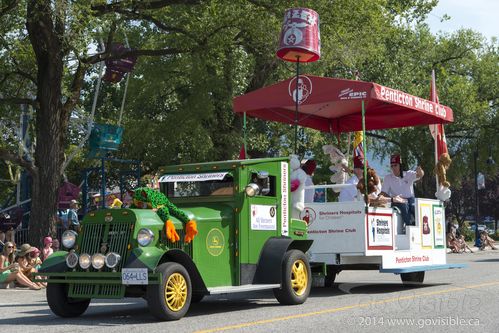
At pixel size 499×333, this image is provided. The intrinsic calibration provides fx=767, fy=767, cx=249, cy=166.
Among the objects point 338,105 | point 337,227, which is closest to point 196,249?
point 337,227

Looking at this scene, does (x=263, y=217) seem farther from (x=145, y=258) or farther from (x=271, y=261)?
(x=145, y=258)

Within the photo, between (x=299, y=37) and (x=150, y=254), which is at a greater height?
(x=299, y=37)

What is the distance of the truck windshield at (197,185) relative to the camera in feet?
37.0

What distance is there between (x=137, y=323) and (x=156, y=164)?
21.8 m

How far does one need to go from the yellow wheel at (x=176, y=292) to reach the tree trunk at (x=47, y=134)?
10472 millimetres

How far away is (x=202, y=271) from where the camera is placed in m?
10.4

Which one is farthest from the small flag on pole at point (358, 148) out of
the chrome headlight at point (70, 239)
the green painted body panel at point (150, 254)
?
the chrome headlight at point (70, 239)

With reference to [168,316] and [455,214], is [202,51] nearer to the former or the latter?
[168,316]

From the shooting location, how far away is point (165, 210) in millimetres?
10062

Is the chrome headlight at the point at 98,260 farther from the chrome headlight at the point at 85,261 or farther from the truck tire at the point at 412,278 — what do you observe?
the truck tire at the point at 412,278

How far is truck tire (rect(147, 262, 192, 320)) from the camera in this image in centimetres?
941

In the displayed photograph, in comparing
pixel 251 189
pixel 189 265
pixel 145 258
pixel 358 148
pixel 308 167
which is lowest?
pixel 189 265

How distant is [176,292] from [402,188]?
Answer: 698 cm

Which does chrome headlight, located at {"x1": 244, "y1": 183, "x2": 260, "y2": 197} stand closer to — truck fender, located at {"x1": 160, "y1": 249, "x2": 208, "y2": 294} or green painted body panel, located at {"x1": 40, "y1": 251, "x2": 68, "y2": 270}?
truck fender, located at {"x1": 160, "y1": 249, "x2": 208, "y2": 294}
